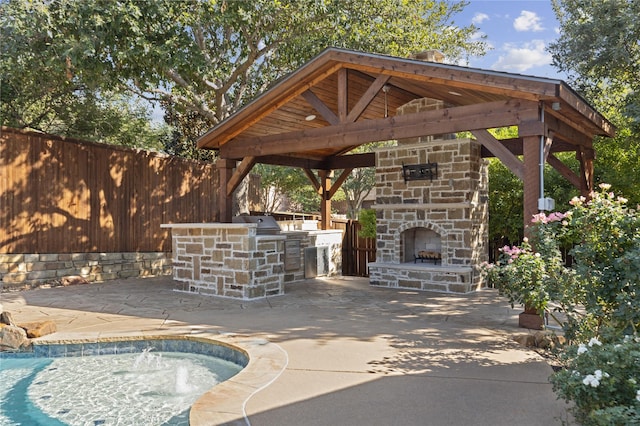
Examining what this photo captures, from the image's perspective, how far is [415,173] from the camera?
10.0 meters

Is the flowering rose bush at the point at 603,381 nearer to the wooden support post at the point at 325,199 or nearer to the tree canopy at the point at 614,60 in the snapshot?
the tree canopy at the point at 614,60

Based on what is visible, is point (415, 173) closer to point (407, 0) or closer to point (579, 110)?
point (579, 110)

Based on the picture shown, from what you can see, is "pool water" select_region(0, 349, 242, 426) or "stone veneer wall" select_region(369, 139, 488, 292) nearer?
"pool water" select_region(0, 349, 242, 426)

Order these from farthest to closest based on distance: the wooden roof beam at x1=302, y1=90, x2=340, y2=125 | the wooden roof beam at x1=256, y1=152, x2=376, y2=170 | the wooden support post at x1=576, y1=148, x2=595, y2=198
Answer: the wooden roof beam at x1=256, y1=152, x2=376, y2=170 → the wooden support post at x1=576, y1=148, x2=595, y2=198 → the wooden roof beam at x1=302, y1=90, x2=340, y2=125

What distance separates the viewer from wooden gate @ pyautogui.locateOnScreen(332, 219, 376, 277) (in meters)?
13.1

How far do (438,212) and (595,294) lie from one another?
585 cm

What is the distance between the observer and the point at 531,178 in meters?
6.29

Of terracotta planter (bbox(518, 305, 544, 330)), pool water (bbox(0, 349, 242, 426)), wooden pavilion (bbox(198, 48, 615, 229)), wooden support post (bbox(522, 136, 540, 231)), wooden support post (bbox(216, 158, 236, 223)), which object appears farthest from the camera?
wooden support post (bbox(216, 158, 236, 223))

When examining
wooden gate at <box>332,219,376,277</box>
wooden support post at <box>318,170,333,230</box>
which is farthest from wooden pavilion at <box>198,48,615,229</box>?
wooden gate at <box>332,219,376,277</box>

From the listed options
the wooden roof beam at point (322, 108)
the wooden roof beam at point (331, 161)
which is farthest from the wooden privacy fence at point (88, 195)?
the wooden roof beam at point (322, 108)

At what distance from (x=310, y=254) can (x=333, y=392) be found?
767 cm

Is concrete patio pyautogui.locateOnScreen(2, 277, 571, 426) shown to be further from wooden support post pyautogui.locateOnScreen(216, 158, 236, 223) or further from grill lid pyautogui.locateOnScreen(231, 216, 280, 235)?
wooden support post pyautogui.locateOnScreen(216, 158, 236, 223)

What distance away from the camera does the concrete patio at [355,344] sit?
3596 mm

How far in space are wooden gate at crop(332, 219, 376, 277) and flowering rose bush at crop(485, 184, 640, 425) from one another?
7375 millimetres
